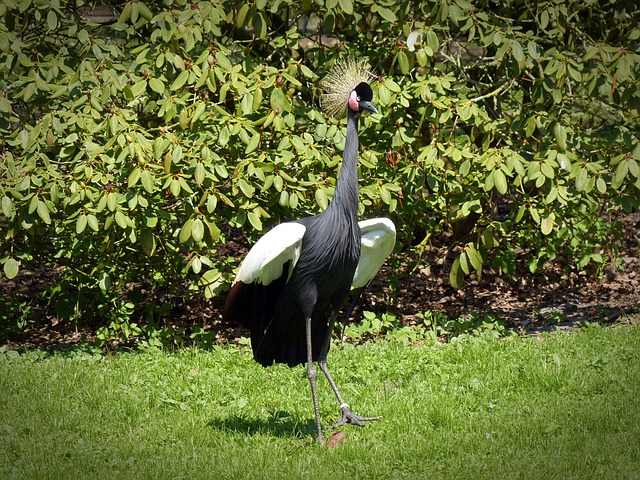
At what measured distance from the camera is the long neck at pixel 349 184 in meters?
5.14

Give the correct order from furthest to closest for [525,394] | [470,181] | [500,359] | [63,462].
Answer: [470,181], [500,359], [525,394], [63,462]

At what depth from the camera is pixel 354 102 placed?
17.5 feet

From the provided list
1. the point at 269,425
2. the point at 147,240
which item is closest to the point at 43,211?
the point at 147,240

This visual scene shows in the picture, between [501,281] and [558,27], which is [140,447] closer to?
[558,27]

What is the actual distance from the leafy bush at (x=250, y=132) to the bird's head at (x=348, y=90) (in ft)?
2.06

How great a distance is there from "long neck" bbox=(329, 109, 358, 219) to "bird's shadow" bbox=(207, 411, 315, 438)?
1415 millimetres

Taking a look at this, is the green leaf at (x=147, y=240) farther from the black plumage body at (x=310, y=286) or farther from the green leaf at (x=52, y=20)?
the green leaf at (x=52, y=20)

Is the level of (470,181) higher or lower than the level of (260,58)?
lower

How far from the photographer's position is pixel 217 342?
7723 mm

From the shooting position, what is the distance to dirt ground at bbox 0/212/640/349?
7949 mm

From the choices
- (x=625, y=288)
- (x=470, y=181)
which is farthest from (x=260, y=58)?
(x=625, y=288)

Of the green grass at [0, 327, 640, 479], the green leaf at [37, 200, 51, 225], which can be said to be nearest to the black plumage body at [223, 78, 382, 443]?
the green grass at [0, 327, 640, 479]

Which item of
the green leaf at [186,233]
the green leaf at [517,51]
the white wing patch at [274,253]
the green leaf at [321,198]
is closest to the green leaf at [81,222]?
the green leaf at [186,233]

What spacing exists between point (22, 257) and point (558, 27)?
4798 millimetres
